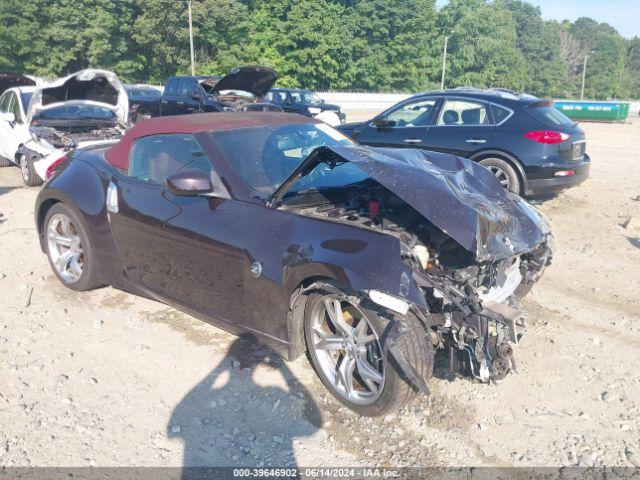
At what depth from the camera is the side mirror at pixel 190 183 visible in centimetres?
356

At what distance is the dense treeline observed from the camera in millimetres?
39500

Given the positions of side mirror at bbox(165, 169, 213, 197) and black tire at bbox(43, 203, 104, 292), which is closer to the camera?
side mirror at bbox(165, 169, 213, 197)

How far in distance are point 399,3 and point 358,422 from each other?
6577 centimetres

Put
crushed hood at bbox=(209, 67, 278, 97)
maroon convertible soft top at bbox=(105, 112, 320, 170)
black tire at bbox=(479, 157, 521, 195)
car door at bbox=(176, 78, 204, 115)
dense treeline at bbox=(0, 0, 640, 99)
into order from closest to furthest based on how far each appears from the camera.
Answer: maroon convertible soft top at bbox=(105, 112, 320, 170) → black tire at bbox=(479, 157, 521, 195) → crushed hood at bbox=(209, 67, 278, 97) → car door at bbox=(176, 78, 204, 115) → dense treeline at bbox=(0, 0, 640, 99)

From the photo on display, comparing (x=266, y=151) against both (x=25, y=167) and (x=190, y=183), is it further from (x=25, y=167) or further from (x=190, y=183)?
(x=25, y=167)

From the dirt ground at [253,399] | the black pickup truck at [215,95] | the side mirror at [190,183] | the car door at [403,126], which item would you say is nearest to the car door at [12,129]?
the black pickup truck at [215,95]

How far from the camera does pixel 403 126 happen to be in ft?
29.4

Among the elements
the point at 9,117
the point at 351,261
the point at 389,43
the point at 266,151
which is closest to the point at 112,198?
the point at 266,151

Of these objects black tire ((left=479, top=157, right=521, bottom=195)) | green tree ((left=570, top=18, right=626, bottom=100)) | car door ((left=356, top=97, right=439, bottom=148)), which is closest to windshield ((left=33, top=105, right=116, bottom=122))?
car door ((left=356, top=97, right=439, bottom=148))

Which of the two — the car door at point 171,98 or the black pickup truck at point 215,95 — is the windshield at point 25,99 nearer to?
the black pickup truck at point 215,95

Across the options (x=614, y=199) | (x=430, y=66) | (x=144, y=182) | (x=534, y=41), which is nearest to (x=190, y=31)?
(x=430, y=66)

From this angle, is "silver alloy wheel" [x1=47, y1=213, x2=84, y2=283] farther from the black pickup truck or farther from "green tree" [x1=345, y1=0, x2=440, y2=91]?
"green tree" [x1=345, y1=0, x2=440, y2=91]

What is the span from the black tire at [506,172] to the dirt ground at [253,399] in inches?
118

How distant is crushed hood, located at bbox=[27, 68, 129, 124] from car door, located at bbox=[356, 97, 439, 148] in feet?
14.2
